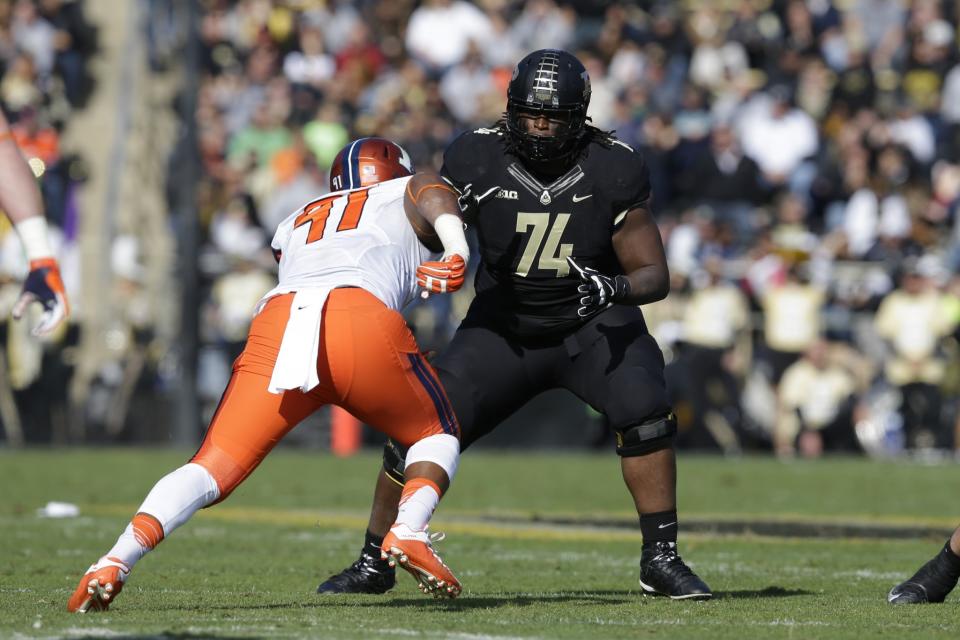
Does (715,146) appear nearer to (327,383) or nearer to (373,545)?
(373,545)

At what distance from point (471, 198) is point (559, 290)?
47 cm

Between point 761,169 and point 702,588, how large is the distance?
41.6 ft

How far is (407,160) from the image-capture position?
6.33m

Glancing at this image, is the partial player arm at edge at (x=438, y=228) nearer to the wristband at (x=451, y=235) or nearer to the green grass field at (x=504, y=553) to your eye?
the wristband at (x=451, y=235)

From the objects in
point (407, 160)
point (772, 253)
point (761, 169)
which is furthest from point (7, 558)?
point (761, 169)

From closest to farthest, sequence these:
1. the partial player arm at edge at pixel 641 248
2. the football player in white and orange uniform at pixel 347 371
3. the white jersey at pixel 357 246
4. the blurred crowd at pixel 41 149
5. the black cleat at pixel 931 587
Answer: the football player in white and orange uniform at pixel 347 371, the white jersey at pixel 357 246, the black cleat at pixel 931 587, the partial player arm at edge at pixel 641 248, the blurred crowd at pixel 41 149

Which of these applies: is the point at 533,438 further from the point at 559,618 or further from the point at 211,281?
the point at 559,618

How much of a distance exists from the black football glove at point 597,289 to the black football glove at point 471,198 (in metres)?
0.47

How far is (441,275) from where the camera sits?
5391 mm

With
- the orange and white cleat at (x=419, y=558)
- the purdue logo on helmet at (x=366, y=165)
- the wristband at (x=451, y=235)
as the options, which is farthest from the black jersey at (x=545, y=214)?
the orange and white cleat at (x=419, y=558)

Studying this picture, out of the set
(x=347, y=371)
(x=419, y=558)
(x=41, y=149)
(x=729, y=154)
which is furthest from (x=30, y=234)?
(x=729, y=154)

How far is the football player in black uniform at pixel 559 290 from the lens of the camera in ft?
20.5

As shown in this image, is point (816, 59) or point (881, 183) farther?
point (816, 59)

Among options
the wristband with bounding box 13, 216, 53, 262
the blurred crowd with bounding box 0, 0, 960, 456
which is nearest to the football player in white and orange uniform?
the wristband with bounding box 13, 216, 53, 262
